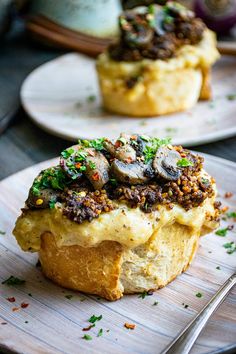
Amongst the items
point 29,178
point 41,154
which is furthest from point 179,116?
point 29,178

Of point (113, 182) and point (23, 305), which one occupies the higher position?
point (113, 182)

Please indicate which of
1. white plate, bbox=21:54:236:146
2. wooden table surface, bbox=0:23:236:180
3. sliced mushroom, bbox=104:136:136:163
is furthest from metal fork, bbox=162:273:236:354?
wooden table surface, bbox=0:23:236:180

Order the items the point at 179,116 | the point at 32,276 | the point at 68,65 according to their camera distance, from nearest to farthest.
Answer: the point at 32,276
the point at 179,116
the point at 68,65

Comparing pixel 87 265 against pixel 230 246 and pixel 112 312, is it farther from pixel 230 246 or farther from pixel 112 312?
pixel 230 246

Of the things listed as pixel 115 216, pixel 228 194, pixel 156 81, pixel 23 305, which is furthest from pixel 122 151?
pixel 156 81

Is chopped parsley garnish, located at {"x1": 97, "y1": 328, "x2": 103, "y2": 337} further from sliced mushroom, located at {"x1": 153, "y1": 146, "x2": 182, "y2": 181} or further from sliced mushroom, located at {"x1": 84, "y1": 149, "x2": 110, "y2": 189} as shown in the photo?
sliced mushroom, located at {"x1": 153, "y1": 146, "x2": 182, "y2": 181}

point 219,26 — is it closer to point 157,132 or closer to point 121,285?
point 157,132
